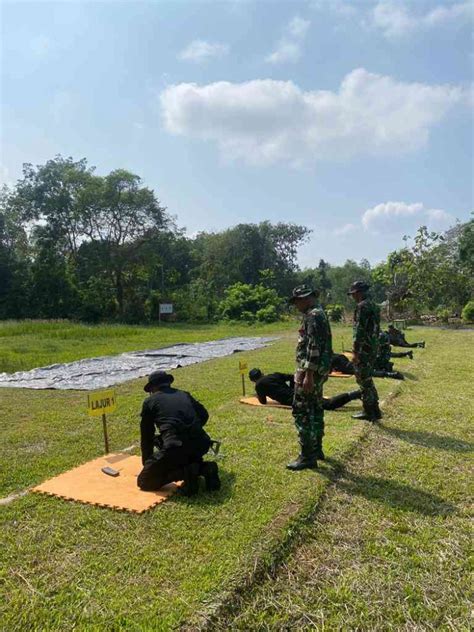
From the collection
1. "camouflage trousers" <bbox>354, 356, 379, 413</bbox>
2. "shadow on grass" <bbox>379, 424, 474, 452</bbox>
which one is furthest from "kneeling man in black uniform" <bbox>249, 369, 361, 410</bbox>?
"shadow on grass" <bbox>379, 424, 474, 452</bbox>

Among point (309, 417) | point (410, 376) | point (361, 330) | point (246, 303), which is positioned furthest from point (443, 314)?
point (309, 417)

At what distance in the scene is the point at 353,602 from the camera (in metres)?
2.48

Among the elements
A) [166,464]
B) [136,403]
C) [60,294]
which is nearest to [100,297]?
[60,294]

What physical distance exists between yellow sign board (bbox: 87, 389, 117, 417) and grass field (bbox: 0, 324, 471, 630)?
0.48 meters

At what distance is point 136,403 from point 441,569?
533 cm

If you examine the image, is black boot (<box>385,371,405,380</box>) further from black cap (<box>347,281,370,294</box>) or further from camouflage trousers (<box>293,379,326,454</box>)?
camouflage trousers (<box>293,379,326,454</box>)

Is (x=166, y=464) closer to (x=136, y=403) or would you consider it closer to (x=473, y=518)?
(x=473, y=518)

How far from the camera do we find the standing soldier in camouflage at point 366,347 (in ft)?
19.0

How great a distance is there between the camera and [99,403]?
15.8 feet

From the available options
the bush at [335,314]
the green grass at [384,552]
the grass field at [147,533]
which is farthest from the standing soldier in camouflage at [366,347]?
the bush at [335,314]

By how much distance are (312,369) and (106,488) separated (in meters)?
1.95

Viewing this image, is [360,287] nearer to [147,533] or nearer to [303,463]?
[303,463]

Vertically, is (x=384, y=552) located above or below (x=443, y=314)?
below

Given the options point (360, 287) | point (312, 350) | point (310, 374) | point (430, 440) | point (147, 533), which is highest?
point (360, 287)
